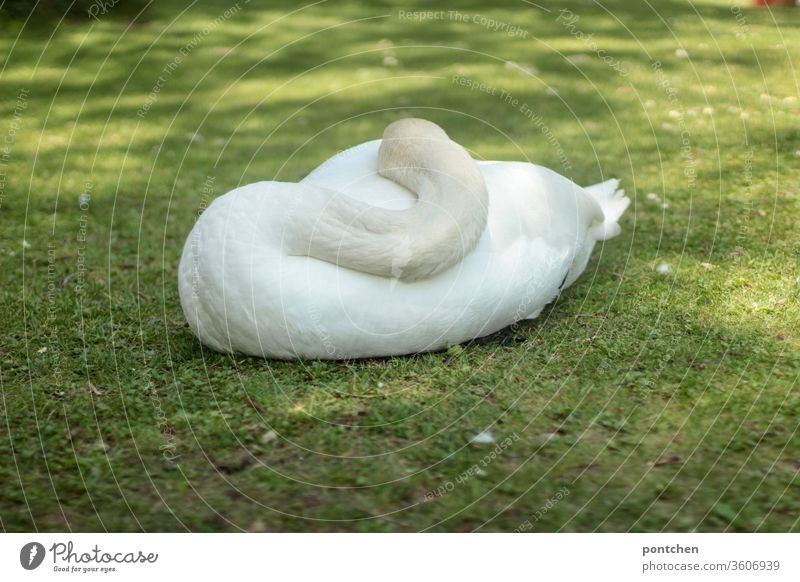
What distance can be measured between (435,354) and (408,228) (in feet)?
1.77

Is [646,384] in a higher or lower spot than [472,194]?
lower

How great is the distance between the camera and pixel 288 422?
332 centimetres

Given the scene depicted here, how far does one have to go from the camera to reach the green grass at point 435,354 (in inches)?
114

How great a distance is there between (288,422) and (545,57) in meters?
6.66

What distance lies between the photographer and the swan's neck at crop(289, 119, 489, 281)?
11.5 feet

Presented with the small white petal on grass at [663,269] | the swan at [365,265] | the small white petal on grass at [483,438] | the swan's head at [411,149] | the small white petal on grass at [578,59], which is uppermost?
the swan's head at [411,149]

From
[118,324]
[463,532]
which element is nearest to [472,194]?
[463,532]

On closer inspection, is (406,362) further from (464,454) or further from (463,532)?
(463,532)

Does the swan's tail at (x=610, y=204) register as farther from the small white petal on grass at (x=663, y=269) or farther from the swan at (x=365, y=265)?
the swan at (x=365, y=265)

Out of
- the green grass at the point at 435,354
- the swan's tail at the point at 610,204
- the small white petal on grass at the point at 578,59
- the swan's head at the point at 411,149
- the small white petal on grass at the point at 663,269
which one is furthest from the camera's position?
the small white petal on grass at the point at 578,59
